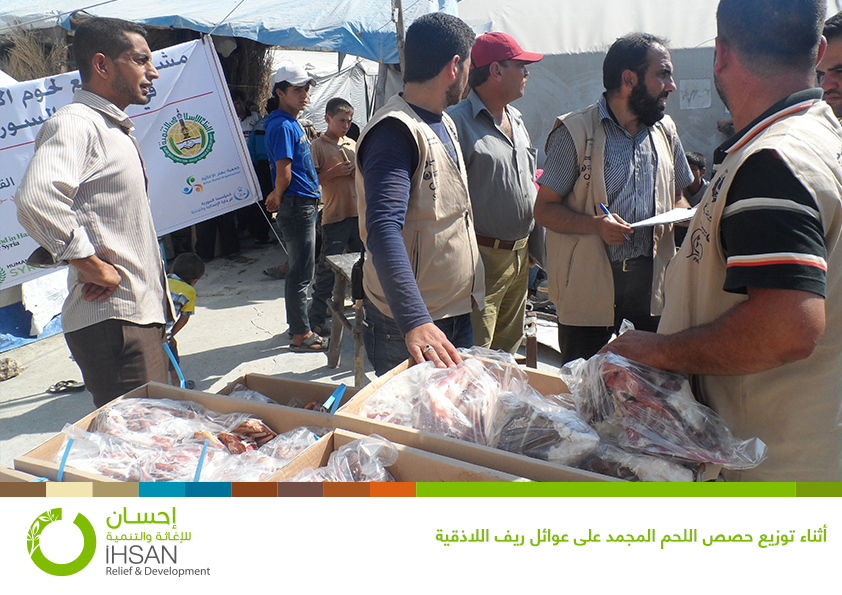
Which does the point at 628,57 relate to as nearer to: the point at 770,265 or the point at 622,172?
the point at 622,172

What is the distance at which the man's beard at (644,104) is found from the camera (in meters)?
2.83

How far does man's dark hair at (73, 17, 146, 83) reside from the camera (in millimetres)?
2359

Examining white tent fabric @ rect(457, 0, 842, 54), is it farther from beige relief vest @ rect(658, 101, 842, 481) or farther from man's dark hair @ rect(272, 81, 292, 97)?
beige relief vest @ rect(658, 101, 842, 481)

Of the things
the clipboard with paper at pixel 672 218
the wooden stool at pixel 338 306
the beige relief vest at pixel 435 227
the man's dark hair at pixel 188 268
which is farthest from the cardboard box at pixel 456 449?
the man's dark hair at pixel 188 268

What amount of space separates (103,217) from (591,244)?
6.87 feet

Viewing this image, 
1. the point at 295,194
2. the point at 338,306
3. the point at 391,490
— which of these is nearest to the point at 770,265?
the point at 391,490

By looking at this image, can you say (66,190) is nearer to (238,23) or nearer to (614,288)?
(614,288)

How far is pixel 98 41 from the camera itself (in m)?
2.36

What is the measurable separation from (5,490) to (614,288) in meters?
2.50

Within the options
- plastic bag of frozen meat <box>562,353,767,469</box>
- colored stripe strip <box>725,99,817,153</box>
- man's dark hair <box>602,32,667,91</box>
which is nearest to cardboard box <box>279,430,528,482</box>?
plastic bag of frozen meat <box>562,353,767,469</box>

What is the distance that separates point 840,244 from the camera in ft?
4.32

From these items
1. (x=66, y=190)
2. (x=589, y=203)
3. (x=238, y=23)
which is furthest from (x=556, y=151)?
(x=238, y=23)
